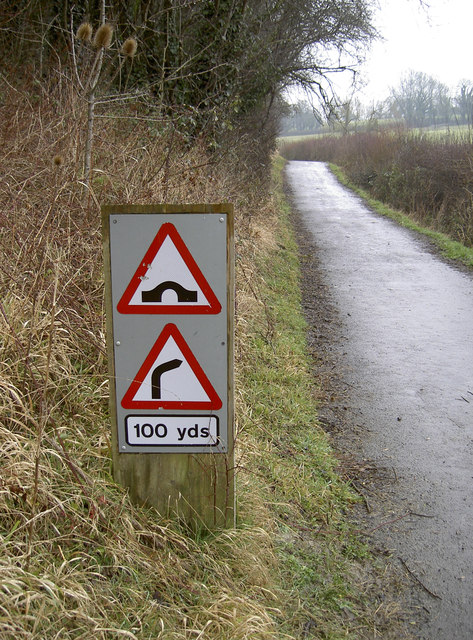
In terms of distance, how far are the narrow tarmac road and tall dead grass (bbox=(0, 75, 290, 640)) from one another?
83cm

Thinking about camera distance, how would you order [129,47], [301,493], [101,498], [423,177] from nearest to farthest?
1. [101,498]
2. [301,493]
3. [129,47]
4. [423,177]

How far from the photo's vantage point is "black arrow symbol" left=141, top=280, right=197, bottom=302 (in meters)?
2.43

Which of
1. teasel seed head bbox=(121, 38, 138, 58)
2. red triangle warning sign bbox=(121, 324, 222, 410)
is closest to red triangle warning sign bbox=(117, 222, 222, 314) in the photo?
red triangle warning sign bbox=(121, 324, 222, 410)

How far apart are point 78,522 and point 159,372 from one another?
0.71 m

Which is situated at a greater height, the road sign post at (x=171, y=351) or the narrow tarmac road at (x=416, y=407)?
the road sign post at (x=171, y=351)

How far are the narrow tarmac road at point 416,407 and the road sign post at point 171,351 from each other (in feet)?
3.84

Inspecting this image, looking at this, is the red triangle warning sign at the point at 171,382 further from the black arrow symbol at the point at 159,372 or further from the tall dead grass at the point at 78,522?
the tall dead grass at the point at 78,522

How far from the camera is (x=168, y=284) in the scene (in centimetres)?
243

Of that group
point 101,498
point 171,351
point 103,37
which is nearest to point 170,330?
point 171,351

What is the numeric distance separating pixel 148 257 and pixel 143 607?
135 centimetres

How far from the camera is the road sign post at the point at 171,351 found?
239 centimetres

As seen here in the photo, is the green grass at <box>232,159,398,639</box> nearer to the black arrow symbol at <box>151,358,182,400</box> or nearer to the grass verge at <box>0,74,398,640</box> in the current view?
the grass verge at <box>0,74,398,640</box>

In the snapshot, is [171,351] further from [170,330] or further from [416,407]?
[416,407]

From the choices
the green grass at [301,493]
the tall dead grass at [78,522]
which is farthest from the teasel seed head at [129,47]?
the green grass at [301,493]
